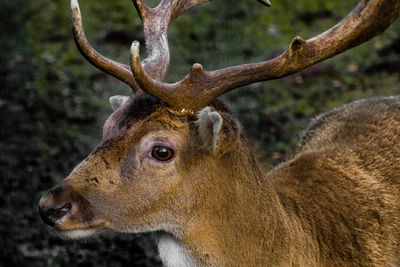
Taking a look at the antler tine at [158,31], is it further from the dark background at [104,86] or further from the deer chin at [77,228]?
the dark background at [104,86]

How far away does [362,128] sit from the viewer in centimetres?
493

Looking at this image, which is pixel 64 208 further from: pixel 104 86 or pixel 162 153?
pixel 104 86

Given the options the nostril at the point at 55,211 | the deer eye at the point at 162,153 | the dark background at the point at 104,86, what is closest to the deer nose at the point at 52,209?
the nostril at the point at 55,211

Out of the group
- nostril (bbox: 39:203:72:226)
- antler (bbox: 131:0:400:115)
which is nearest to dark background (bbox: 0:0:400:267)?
antler (bbox: 131:0:400:115)

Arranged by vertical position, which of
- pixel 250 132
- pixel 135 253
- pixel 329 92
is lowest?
pixel 135 253

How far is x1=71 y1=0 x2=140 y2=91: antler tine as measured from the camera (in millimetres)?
3834

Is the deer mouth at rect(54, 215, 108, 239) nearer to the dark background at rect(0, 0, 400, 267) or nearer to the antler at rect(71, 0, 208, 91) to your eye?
the antler at rect(71, 0, 208, 91)

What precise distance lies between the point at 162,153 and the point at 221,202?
43 centimetres

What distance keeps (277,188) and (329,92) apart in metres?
4.94

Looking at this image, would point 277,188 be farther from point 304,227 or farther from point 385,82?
point 385,82

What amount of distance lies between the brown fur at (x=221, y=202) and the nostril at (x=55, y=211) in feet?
0.12

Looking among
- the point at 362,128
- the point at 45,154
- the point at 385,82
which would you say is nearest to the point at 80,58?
the point at 45,154

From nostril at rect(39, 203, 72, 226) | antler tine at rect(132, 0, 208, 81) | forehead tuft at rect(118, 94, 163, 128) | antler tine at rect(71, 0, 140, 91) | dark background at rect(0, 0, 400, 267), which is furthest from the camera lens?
dark background at rect(0, 0, 400, 267)

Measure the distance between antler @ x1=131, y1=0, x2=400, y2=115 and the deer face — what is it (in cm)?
10
